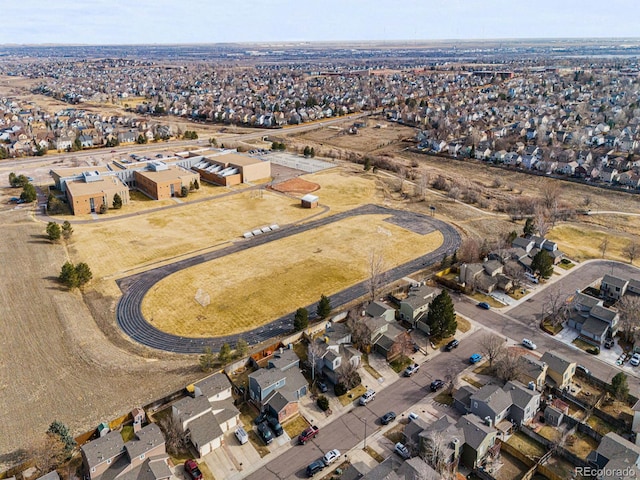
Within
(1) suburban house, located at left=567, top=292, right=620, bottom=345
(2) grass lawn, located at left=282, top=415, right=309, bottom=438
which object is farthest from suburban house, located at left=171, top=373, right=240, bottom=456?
(1) suburban house, located at left=567, top=292, right=620, bottom=345

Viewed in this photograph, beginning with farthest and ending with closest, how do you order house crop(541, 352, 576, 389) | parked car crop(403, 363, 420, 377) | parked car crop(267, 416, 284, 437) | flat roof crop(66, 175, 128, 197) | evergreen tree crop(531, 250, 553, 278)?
1. flat roof crop(66, 175, 128, 197)
2. evergreen tree crop(531, 250, 553, 278)
3. parked car crop(403, 363, 420, 377)
4. house crop(541, 352, 576, 389)
5. parked car crop(267, 416, 284, 437)

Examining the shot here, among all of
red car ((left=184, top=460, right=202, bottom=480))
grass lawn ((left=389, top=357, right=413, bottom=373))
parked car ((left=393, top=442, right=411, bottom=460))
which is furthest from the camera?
grass lawn ((left=389, top=357, right=413, bottom=373))

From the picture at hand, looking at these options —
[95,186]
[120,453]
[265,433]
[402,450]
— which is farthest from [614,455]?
[95,186]

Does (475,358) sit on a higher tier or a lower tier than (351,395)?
higher

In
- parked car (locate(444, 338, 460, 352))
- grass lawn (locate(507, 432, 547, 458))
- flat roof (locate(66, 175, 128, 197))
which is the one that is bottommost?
grass lawn (locate(507, 432, 547, 458))

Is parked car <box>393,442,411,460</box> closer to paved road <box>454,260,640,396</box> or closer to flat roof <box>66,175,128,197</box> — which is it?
paved road <box>454,260,640,396</box>

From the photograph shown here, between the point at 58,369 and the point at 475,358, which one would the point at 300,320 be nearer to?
the point at 475,358

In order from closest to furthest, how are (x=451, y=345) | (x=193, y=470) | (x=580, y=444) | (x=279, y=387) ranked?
(x=193, y=470), (x=580, y=444), (x=279, y=387), (x=451, y=345)
